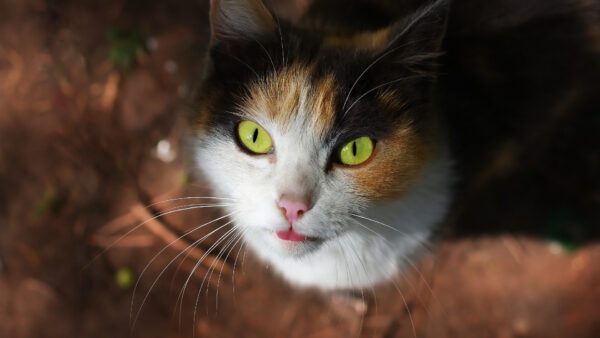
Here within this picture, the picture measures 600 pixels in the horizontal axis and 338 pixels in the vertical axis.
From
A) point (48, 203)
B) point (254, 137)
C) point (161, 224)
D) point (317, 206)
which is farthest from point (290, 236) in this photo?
point (48, 203)

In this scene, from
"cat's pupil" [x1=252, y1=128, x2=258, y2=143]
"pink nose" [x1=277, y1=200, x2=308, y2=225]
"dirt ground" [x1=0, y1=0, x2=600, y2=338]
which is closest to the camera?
"pink nose" [x1=277, y1=200, x2=308, y2=225]

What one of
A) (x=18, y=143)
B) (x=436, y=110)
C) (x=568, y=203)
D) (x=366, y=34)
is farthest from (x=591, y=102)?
(x=18, y=143)

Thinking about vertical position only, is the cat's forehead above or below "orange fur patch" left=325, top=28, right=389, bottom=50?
below

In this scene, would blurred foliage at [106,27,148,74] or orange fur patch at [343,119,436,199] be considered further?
blurred foliage at [106,27,148,74]

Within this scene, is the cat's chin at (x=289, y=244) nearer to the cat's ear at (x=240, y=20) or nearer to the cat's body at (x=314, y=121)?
the cat's body at (x=314, y=121)

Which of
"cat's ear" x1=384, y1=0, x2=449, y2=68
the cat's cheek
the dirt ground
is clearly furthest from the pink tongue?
the dirt ground

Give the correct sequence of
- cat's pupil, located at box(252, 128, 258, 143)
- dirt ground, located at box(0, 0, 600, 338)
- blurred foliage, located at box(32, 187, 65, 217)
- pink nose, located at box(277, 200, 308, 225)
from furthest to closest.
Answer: blurred foliage, located at box(32, 187, 65, 217), dirt ground, located at box(0, 0, 600, 338), cat's pupil, located at box(252, 128, 258, 143), pink nose, located at box(277, 200, 308, 225)

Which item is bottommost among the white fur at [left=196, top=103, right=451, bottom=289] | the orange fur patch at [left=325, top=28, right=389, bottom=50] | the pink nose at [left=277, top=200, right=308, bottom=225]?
the pink nose at [left=277, top=200, right=308, bottom=225]

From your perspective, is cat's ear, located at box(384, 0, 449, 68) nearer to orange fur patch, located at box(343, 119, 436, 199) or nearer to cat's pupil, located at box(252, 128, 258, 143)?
orange fur patch, located at box(343, 119, 436, 199)
